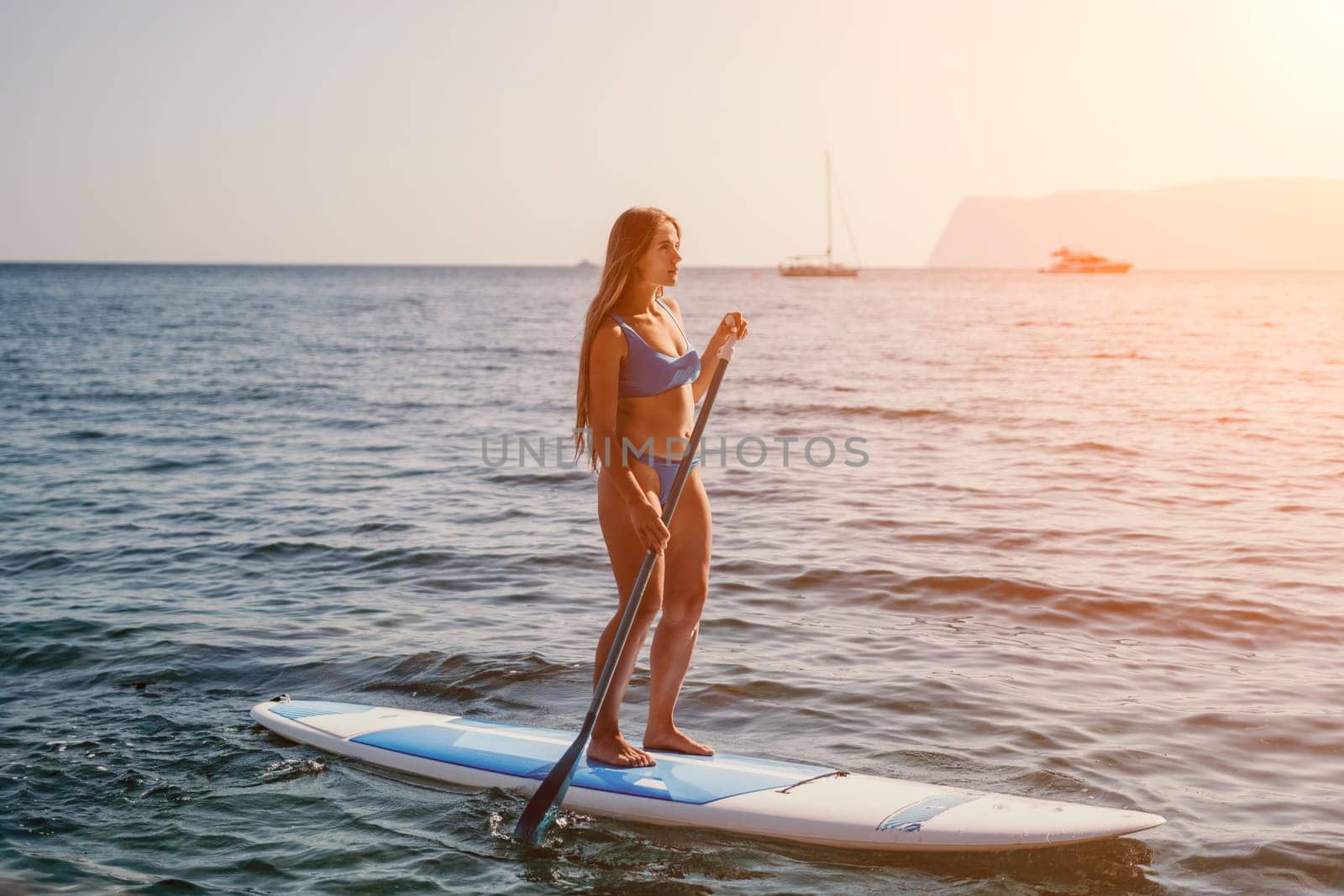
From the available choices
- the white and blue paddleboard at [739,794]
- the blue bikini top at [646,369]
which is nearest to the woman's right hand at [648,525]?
the blue bikini top at [646,369]

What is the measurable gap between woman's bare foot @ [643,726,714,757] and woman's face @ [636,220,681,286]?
77.9 inches

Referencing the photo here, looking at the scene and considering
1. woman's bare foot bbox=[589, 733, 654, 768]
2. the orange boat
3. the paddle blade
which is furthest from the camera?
the orange boat

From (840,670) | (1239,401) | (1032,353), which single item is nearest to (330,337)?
(1032,353)

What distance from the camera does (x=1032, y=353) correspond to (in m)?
31.0

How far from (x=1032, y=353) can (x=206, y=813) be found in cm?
2928

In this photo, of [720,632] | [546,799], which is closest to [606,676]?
[546,799]

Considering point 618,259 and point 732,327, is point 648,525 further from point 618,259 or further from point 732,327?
point 618,259

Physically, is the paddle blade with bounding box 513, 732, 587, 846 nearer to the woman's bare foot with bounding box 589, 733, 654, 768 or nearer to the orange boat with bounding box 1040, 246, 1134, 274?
the woman's bare foot with bounding box 589, 733, 654, 768

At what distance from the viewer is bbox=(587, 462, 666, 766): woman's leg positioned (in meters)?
4.38

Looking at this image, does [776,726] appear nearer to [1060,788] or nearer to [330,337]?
[1060,788]

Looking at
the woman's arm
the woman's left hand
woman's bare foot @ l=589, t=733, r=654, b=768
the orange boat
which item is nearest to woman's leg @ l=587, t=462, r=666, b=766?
woman's bare foot @ l=589, t=733, r=654, b=768

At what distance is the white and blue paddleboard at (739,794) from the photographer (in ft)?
13.6

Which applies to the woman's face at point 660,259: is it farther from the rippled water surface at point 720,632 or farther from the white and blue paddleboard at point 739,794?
the rippled water surface at point 720,632

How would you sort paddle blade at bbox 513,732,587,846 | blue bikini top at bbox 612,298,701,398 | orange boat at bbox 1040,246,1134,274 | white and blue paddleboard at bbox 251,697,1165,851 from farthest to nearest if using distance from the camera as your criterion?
orange boat at bbox 1040,246,1134,274 → paddle blade at bbox 513,732,587,846 → blue bikini top at bbox 612,298,701,398 → white and blue paddleboard at bbox 251,697,1165,851
